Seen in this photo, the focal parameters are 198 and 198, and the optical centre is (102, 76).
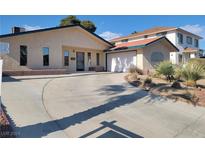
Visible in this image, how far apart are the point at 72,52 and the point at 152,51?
7.98 meters

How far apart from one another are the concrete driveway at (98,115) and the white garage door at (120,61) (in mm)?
10677

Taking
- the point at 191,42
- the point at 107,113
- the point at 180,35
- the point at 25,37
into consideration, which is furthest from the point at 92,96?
the point at 191,42

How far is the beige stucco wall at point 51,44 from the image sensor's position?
15711 mm

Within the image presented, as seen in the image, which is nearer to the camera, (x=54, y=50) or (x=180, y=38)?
(x=54, y=50)

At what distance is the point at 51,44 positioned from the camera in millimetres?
17719

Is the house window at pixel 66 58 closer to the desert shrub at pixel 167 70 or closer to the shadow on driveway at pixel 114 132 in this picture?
the desert shrub at pixel 167 70

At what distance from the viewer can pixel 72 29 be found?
19188 mm

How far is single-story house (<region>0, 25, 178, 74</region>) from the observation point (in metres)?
15.9

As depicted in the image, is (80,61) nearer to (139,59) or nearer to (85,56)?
(85,56)

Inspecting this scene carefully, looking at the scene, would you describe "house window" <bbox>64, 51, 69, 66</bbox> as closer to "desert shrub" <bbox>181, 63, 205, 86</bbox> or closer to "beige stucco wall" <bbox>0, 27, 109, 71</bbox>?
"beige stucco wall" <bbox>0, 27, 109, 71</bbox>

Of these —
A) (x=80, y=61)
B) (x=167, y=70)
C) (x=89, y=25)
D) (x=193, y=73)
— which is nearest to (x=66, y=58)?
(x=80, y=61)

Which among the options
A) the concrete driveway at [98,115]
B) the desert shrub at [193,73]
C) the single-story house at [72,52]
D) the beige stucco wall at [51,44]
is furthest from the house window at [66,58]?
the desert shrub at [193,73]
